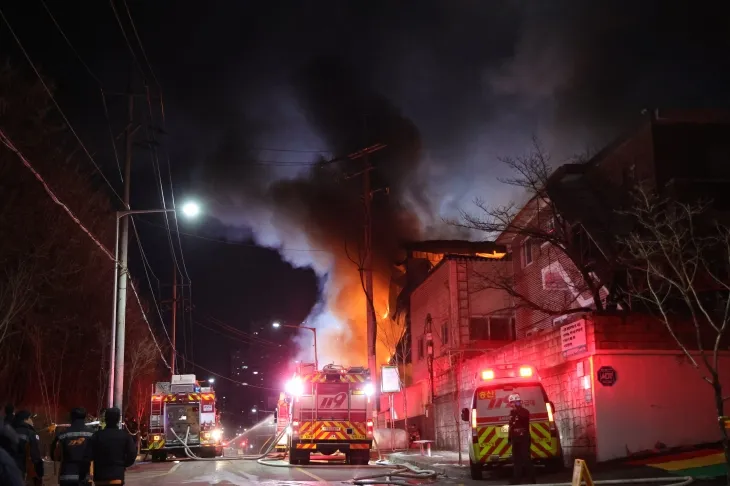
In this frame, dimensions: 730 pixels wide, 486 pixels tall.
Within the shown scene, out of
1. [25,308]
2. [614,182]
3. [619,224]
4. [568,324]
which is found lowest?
[568,324]

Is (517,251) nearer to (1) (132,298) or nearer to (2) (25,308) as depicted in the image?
(2) (25,308)

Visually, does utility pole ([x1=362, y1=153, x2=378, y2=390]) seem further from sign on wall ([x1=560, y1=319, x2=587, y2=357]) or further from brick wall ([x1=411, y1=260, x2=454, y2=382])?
sign on wall ([x1=560, y1=319, x2=587, y2=357])

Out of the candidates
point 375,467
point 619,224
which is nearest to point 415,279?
point 619,224

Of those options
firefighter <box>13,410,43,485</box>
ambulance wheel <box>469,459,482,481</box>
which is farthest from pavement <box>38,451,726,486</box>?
firefighter <box>13,410,43,485</box>

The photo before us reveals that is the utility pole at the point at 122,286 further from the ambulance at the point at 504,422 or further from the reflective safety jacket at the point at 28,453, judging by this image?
the reflective safety jacket at the point at 28,453

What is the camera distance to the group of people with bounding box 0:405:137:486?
303 inches

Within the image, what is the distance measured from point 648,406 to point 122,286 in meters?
12.7

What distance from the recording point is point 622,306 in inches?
763

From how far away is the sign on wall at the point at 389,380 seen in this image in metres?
25.0

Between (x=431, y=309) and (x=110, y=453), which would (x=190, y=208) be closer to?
(x=110, y=453)

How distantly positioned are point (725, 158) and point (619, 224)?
3493mm

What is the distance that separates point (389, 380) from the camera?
2516 cm

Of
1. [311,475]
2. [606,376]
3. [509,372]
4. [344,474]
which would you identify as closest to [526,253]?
[606,376]

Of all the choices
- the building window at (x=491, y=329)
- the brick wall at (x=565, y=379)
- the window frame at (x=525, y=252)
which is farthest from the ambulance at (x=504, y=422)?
the building window at (x=491, y=329)
